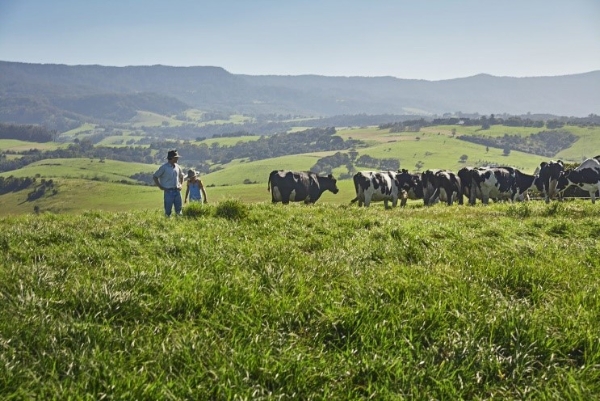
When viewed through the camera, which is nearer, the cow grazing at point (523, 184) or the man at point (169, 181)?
the man at point (169, 181)

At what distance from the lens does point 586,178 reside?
1069 inches

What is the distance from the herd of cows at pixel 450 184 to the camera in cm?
2867

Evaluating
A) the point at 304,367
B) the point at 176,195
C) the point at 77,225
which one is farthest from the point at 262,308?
the point at 176,195

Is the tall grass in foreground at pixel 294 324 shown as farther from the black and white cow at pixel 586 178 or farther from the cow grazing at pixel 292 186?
the black and white cow at pixel 586 178

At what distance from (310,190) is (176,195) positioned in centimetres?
1521

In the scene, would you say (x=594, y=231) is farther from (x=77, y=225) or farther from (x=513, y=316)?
(x=77, y=225)

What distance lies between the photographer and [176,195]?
15516 mm

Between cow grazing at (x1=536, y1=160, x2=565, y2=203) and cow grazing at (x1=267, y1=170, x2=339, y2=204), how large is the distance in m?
15.4

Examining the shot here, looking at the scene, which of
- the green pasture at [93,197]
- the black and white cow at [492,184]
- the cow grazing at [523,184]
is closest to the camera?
the black and white cow at [492,184]

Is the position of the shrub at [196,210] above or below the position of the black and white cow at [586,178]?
above

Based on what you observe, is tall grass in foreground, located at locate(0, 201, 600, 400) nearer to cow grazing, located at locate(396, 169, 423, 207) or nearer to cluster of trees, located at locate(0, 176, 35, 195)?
cow grazing, located at locate(396, 169, 423, 207)

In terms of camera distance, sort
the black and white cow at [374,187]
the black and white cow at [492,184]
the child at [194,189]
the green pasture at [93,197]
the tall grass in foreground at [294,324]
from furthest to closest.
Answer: the green pasture at [93,197], the black and white cow at [492,184], the black and white cow at [374,187], the child at [194,189], the tall grass in foreground at [294,324]

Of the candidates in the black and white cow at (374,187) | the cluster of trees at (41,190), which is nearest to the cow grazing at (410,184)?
the black and white cow at (374,187)

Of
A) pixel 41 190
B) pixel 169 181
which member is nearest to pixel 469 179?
pixel 169 181
